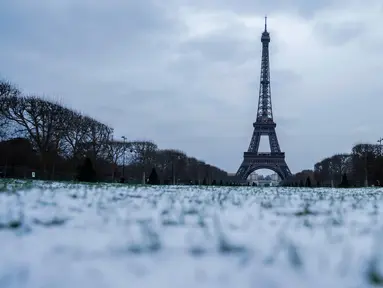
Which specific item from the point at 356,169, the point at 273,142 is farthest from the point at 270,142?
the point at 356,169

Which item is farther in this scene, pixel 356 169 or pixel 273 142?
pixel 273 142

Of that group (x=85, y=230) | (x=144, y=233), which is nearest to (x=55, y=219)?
(x=85, y=230)

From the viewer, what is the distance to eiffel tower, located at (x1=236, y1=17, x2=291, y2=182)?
6506 centimetres

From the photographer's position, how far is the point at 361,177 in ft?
160

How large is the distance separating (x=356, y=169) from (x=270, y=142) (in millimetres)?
19636

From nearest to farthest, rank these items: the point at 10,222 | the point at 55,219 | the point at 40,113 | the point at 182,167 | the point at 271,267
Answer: the point at 271,267, the point at 10,222, the point at 55,219, the point at 40,113, the point at 182,167

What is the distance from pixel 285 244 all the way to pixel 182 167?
6029 cm

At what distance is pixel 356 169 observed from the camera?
5034 centimetres

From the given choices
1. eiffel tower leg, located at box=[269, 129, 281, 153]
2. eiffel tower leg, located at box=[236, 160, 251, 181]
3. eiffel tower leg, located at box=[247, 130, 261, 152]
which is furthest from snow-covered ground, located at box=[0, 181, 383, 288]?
eiffel tower leg, located at box=[269, 129, 281, 153]

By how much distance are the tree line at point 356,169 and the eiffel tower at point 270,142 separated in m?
3.43

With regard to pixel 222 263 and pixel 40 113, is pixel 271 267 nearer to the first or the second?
pixel 222 263

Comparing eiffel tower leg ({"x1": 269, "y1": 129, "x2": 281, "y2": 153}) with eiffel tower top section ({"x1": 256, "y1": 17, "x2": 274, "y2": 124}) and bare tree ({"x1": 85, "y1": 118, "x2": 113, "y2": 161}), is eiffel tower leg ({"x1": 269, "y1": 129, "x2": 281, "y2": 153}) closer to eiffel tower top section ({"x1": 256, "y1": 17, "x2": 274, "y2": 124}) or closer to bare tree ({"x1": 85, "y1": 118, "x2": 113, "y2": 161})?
eiffel tower top section ({"x1": 256, "y1": 17, "x2": 274, "y2": 124})

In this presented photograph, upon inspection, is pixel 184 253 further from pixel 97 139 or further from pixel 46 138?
pixel 97 139

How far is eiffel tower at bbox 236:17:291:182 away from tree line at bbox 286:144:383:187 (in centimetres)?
343
